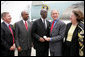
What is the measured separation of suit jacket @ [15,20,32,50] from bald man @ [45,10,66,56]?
475mm

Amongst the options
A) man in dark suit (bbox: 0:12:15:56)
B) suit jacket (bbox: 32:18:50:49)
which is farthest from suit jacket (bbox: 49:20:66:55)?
man in dark suit (bbox: 0:12:15:56)

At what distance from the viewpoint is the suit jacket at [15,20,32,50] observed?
2.67 m

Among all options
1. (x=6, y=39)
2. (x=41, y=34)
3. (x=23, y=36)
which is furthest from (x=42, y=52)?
(x=6, y=39)

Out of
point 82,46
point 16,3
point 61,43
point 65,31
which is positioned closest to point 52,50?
point 61,43

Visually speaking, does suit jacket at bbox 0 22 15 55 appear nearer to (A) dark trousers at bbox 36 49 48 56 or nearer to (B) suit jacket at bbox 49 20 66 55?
(A) dark trousers at bbox 36 49 48 56

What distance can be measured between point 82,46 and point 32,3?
3.71 metres

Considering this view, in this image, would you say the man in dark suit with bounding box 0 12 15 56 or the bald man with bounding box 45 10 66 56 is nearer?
the man in dark suit with bounding box 0 12 15 56

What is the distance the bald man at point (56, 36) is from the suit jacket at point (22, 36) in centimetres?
47

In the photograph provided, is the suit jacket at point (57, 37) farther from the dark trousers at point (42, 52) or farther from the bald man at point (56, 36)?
the dark trousers at point (42, 52)

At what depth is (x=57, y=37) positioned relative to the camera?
8.46ft

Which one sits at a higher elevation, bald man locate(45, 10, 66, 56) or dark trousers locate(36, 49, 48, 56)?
bald man locate(45, 10, 66, 56)

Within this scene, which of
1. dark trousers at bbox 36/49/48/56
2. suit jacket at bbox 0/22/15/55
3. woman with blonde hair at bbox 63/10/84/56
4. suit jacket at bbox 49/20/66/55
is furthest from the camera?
dark trousers at bbox 36/49/48/56

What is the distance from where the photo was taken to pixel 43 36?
2688 mm

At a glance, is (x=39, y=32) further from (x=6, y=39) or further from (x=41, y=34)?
(x=6, y=39)
